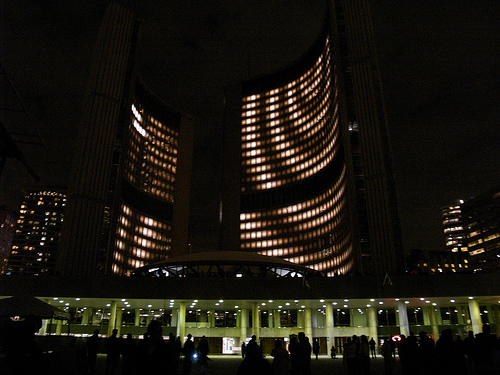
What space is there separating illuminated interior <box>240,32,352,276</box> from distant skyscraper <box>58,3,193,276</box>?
25792 millimetres

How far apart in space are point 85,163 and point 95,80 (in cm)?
2063

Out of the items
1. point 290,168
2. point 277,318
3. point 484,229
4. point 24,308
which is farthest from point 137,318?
point 484,229

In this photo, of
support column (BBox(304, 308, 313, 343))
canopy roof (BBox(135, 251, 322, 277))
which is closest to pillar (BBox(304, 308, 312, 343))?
support column (BBox(304, 308, 313, 343))

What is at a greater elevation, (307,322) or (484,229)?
(484,229)

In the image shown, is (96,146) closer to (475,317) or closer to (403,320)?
(403,320)

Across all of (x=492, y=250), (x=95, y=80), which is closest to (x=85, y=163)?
(x=95, y=80)

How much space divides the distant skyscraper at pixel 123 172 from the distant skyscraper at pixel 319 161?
2009 cm

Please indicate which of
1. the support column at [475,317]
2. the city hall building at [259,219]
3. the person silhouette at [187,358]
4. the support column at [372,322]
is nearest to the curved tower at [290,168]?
the city hall building at [259,219]

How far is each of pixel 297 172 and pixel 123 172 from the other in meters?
49.4

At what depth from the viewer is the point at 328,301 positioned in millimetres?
45156

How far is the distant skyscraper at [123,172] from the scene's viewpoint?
87.1 metres

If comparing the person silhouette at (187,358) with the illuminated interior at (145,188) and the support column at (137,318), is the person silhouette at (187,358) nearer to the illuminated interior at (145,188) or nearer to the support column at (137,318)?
the support column at (137,318)

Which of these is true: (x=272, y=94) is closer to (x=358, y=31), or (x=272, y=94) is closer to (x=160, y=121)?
(x=160, y=121)

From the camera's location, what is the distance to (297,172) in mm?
123062
